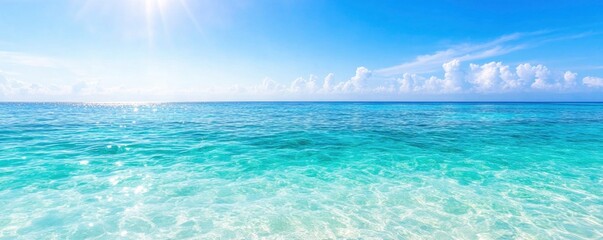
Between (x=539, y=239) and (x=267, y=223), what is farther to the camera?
(x=267, y=223)

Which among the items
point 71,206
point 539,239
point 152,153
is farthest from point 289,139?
point 539,239

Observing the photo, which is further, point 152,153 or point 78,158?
point 152,153

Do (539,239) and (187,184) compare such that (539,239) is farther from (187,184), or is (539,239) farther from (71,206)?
(71,206)

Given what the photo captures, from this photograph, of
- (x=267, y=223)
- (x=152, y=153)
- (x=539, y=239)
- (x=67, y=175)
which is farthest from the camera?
(x=152, y=153)

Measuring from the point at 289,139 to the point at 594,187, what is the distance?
54.8 ft

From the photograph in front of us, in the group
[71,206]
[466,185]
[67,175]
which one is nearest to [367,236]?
[466,185]

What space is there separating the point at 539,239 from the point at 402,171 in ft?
19.4

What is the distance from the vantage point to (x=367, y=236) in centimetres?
721

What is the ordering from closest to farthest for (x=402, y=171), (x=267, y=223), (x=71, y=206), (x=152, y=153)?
(x=267, y=223)
(x=71, y=206)
(x=402, y=171)
(x=152, y=153)

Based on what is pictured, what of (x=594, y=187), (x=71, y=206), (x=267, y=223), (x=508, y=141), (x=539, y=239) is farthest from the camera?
(x=508, y=141)

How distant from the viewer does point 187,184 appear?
10.8 m

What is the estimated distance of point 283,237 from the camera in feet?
23.5

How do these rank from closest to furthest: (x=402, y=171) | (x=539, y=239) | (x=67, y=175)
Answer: (x=539, y=239) < (x=67, y=175) < (x=402, y=171)

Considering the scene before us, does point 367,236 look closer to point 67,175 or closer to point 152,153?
point 67,175
